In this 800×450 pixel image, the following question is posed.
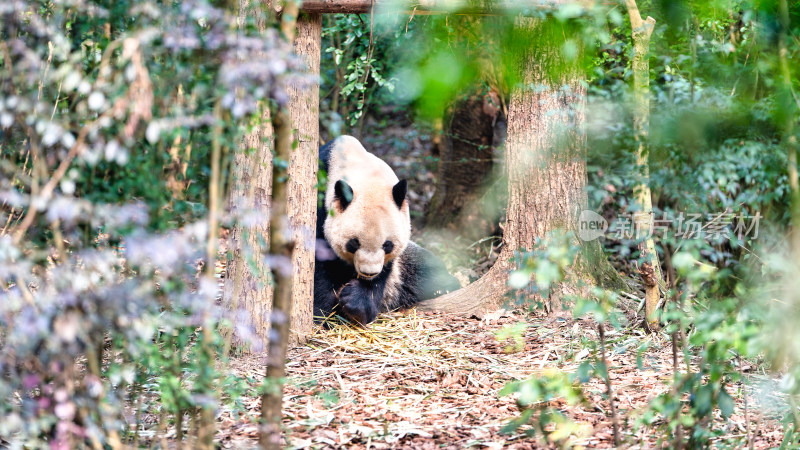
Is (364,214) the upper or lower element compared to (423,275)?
upper

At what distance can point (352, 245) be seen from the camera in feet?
17.1

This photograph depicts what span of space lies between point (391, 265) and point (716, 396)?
3.46 m

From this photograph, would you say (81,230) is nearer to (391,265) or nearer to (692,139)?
(692,139)

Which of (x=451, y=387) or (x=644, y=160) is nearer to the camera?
(x=644, y=160)

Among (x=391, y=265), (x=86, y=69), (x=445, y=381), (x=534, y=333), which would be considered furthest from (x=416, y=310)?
(x=86, y=69)

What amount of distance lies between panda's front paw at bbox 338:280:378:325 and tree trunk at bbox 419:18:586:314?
1.15 meters

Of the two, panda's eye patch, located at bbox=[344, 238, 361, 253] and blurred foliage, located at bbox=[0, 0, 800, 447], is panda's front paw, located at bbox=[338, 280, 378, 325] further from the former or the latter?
A: blurred foliage, located at bbox=[0, 0, 800, 447]

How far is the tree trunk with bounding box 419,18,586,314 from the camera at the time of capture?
16.2ft

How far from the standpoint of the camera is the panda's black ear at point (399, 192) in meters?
5.18

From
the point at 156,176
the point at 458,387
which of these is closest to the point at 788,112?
the point at 156,176

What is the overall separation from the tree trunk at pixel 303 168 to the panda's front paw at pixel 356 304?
0.57m

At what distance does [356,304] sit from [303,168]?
1.26 metres

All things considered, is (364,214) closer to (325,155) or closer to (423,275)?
(325,155)

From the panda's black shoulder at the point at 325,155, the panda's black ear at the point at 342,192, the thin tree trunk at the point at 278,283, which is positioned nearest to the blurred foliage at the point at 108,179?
the thin tree trunk at the point at 278,283
